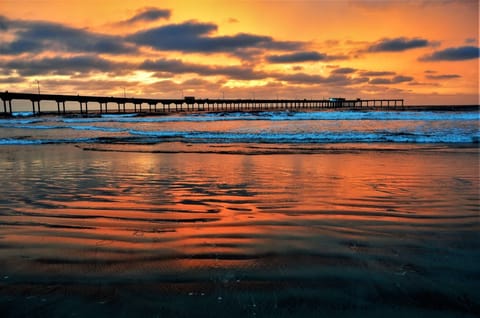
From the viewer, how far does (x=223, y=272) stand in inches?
101

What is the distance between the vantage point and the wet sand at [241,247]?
2.19 meters

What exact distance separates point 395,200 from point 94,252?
12.5 ft

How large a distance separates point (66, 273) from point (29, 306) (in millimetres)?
415

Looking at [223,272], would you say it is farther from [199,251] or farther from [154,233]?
[154,233]

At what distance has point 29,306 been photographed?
216cm

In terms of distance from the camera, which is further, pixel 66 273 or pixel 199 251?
pixel 199 251

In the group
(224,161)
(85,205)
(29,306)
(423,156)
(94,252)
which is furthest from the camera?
(423,156)

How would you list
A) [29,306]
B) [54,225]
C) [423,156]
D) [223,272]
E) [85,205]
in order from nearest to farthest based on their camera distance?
[29,306]
[223,272]
[54,225]
[85,205]
[423,156]

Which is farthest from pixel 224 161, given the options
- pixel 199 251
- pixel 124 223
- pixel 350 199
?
pixel 199 251

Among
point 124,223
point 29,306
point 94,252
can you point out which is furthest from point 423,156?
point 29,306

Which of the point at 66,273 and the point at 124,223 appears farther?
the point at 124,223

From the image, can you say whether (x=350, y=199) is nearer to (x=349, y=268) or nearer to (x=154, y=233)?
(x=349, y=268)

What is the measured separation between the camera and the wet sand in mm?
2193

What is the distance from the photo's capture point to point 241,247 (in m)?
3.05
